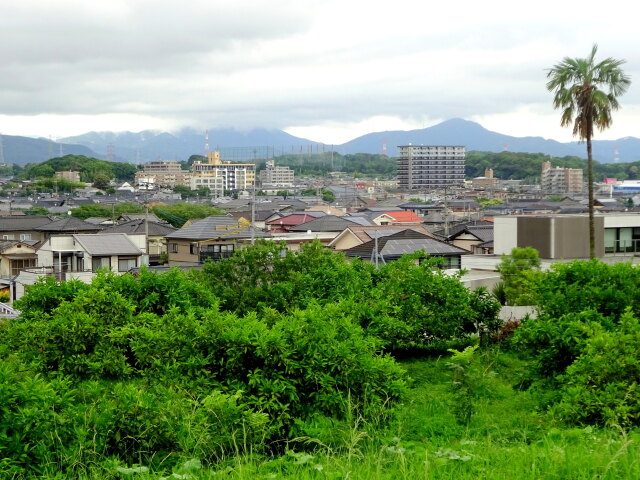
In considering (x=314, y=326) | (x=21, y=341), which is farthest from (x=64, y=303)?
(x=314, y=326)

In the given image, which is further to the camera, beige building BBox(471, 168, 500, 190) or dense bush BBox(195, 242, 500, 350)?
beige building BBox(471, 168, 500, 190)

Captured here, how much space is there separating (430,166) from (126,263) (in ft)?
372

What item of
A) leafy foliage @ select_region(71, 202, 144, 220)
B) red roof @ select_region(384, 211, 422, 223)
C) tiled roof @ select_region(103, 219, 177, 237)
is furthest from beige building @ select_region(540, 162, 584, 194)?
tiled roof @ select_region(103, 219, 177, 237)

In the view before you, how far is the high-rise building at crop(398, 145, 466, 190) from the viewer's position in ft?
449

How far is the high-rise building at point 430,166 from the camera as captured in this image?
136750 millimetres

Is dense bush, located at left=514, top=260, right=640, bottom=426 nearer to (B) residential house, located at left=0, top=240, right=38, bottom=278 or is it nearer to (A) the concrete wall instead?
(A) the concrete wall

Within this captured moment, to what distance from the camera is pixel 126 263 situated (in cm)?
2841

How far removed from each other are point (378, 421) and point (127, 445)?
2187 millimetres

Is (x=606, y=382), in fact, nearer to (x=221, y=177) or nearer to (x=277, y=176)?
(x=221, y=177)

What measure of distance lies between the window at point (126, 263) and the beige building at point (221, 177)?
102163 mm

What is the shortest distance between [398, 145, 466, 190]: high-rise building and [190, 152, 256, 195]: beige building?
Answer: 87.4 feet

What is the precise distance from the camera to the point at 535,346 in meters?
10.6

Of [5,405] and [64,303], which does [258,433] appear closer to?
[5,405]

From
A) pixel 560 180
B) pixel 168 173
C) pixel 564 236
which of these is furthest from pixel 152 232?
pixel 168 173
